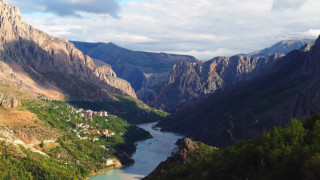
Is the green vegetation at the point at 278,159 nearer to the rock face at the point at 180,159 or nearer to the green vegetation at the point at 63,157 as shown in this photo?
the rock face at the point at 180,159

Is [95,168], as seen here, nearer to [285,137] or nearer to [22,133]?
[22,133]

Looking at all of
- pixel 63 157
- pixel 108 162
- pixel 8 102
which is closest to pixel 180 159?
pixel 63 157

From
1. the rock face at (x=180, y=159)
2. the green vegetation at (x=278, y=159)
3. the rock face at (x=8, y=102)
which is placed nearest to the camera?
the green vegetation at (x=278, y=159)

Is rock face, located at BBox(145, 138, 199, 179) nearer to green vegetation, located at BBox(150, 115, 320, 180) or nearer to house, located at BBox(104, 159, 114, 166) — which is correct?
green vegetation, located at BBox(150, 115, 320, 180)

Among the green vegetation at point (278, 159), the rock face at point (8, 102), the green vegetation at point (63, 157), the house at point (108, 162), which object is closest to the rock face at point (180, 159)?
the green vegetation at point (278, 159)

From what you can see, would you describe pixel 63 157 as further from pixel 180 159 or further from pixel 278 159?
pixel 278 159

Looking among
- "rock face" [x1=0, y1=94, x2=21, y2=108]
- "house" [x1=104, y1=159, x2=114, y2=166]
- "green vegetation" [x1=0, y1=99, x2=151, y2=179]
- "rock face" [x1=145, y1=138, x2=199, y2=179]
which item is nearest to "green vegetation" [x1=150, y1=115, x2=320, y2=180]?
"rock face" [x1=145, y1=138, x2=199, y2=179]

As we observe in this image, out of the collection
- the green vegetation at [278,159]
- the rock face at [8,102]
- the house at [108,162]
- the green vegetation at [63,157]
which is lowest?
the house at [108,162]

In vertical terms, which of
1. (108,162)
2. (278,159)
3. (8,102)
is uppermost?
(278,159)

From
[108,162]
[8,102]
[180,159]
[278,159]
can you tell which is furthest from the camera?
[8,102]
